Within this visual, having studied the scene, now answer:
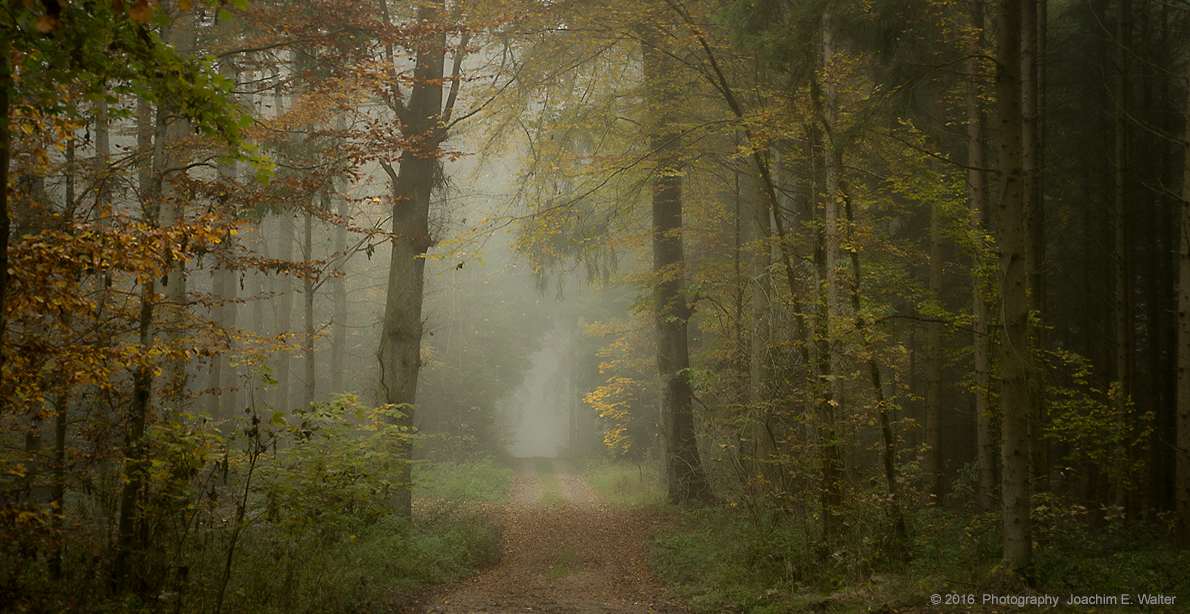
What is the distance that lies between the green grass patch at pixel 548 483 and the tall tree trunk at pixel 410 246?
260 inches

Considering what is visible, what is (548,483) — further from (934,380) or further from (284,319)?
(934,380)

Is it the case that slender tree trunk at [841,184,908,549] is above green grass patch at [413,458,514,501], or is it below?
above

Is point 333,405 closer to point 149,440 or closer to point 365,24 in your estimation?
point 149,440

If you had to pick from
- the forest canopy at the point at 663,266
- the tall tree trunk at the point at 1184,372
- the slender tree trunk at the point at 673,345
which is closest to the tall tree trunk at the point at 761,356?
the forest canopy at the point at 663,266

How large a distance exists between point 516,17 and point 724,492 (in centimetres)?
1023

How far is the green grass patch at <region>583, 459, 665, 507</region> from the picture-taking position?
14.8 m

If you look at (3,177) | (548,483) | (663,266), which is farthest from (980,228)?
(548,483)

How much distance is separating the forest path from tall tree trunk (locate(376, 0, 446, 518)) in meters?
2.44

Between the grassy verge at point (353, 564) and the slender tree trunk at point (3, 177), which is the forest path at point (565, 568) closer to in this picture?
the grassy verge at point (353, 564)

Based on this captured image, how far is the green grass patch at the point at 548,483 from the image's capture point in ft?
55.5

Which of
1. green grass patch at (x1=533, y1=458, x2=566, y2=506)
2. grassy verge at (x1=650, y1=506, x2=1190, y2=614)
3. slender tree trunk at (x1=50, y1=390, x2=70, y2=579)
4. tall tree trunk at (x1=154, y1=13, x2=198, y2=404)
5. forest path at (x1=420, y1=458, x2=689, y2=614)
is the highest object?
tall tree trunk at (x1=154, y1=13, x2=198, y2=404)

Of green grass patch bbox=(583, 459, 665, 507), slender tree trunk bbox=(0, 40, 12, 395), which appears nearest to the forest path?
green grass patch bbox=(583, 459, 665, 507)

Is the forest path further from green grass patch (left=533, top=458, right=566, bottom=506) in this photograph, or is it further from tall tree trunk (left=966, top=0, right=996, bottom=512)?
tall tree trunk (left=966, top=0, right=996, bottom=512)

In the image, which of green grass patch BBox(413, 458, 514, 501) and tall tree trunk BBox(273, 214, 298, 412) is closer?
green grass patch BBox(413, 458, 514, 501)
